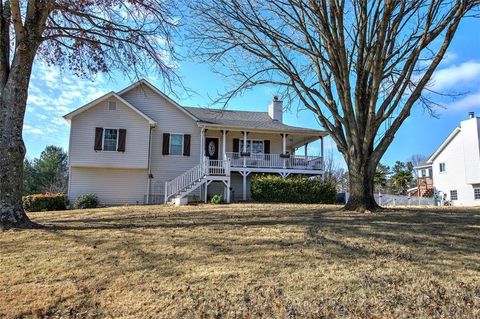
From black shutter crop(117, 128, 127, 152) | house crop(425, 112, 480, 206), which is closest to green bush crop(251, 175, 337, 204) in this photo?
black shutter crop(117, 128, 127, 152)

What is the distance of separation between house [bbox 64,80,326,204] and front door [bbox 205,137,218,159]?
61mm

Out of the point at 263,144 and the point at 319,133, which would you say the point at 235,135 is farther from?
the point at 319,133

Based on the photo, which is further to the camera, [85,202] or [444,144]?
[444,144]

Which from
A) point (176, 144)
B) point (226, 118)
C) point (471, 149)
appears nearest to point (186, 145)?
point (176, 144)

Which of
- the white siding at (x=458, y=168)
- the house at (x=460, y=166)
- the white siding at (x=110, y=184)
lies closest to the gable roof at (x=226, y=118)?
the white siding at (x=110, y=184)

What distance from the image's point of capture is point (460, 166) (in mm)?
35188

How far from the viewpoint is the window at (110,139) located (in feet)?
67.9

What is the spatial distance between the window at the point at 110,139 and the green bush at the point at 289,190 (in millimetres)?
7979

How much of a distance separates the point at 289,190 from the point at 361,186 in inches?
315

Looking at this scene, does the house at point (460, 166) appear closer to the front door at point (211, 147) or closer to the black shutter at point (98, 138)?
the front door at point (211, 147)

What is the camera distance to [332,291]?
4777 mm

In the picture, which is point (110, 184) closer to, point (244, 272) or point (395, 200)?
point (244, 272)

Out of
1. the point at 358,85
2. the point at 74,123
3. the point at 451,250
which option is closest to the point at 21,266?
the point at 451,250

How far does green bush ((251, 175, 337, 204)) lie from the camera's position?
18859mm
